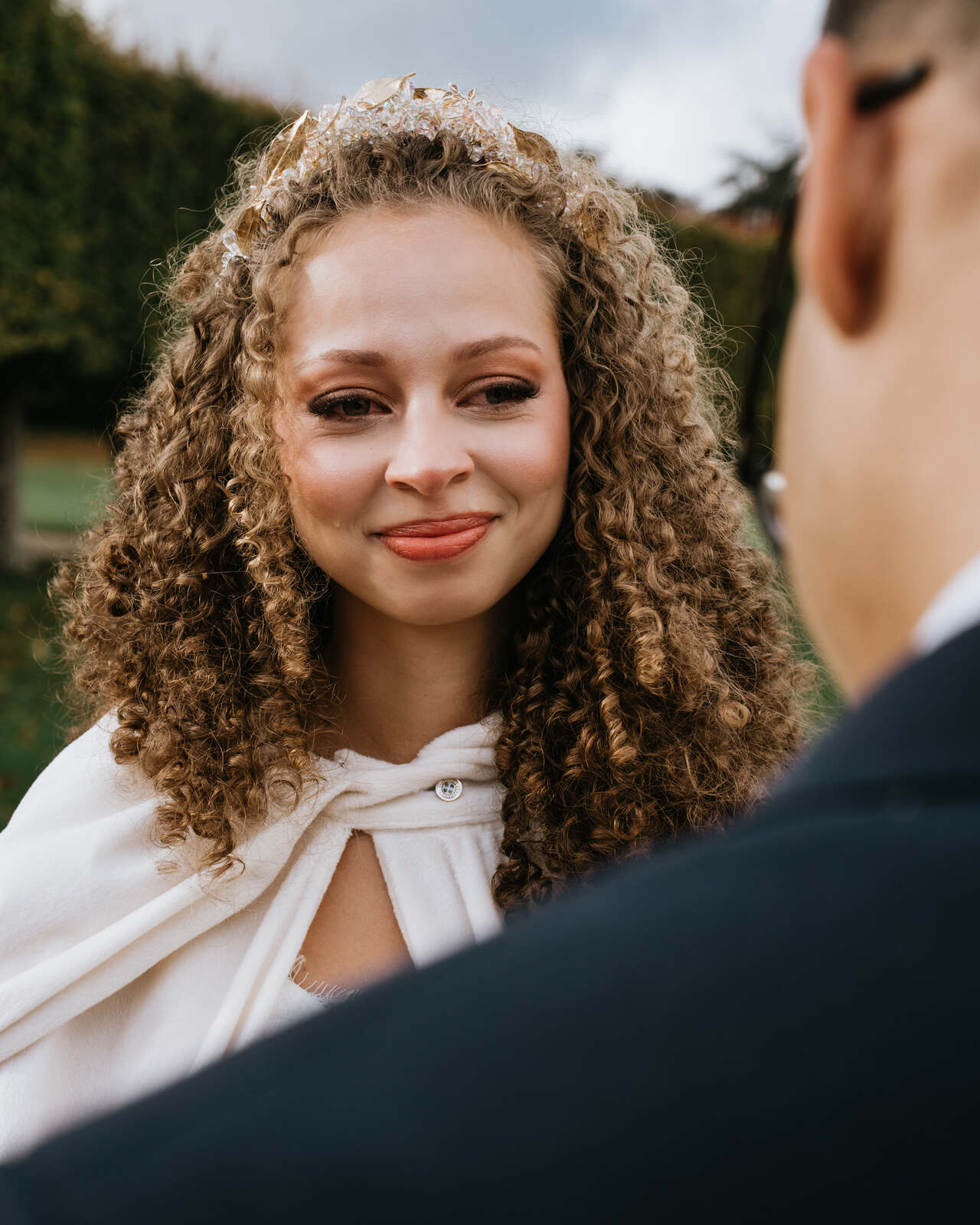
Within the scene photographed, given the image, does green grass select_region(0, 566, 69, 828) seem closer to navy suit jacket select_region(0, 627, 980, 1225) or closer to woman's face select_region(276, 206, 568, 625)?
woman's face select_region(276, 206, 568, 625)

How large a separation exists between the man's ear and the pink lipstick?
4.19 feet

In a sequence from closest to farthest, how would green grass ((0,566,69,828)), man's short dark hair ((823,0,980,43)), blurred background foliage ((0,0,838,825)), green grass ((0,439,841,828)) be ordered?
man's short dark hair ((823,0,980,43)), green grass ((0,439,841,828)), green grass ((0,566,69,828)), blurred background foliage ((0,0,838,825))

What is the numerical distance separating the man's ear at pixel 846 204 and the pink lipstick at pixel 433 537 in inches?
50.3

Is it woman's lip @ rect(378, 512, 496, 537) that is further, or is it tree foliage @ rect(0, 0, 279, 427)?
tree foliage @ rect(0, 0, 279, 427)

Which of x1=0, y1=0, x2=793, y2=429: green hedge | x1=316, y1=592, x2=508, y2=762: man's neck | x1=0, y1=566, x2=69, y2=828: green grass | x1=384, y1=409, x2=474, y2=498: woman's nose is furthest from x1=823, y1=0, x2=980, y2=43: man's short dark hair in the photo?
x1=0, y1=0, x2=793, y2=429: green hedge

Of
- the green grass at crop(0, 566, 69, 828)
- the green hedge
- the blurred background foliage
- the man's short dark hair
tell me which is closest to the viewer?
the man's short dark hair

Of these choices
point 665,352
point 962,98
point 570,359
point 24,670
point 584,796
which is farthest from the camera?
point 24,670

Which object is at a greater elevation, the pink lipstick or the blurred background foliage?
the blurred background foliage

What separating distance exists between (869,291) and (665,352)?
1.99 meters

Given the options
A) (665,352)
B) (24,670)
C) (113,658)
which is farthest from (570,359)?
(24,670)

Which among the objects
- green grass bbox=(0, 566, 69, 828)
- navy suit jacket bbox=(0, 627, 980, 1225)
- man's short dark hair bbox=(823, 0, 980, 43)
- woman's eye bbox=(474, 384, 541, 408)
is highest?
green grass bbox=(0, 566, 69, 828)

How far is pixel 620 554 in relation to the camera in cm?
227

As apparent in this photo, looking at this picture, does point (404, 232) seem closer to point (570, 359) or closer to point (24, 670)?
point (570, 359)

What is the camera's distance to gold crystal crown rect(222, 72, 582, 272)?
2.18 metres
